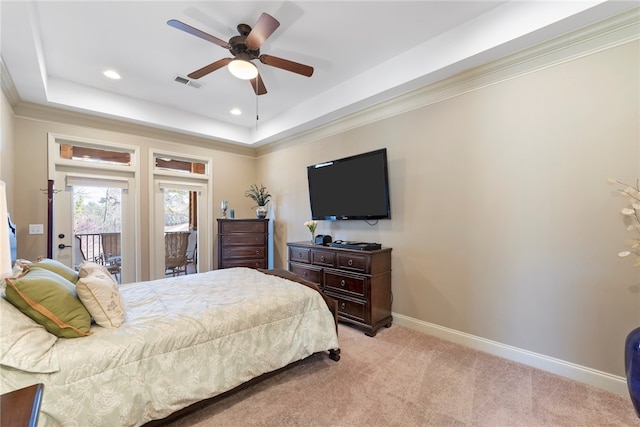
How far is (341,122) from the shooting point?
3.93 meters

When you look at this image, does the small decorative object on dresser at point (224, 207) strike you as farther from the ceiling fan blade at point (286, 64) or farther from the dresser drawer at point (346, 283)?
the ceiling fan blade at point (286, 64)

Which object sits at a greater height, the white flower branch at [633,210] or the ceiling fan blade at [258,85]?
the ceiling fan blade at [258,85]

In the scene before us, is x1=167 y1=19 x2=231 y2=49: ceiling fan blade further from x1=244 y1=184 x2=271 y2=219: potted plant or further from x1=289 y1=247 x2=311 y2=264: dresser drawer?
x1=244 y1=184 x2=271 y2=219: potted plant

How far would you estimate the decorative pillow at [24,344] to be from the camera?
125cm

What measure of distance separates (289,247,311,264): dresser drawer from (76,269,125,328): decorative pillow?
2.24 metres

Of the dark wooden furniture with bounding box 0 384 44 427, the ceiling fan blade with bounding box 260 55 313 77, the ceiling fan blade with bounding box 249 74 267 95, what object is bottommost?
the dark wooden furniture with bounding box 0 384 44 427

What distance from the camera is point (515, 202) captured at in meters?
2.46

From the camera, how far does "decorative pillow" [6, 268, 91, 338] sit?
4.68 feet

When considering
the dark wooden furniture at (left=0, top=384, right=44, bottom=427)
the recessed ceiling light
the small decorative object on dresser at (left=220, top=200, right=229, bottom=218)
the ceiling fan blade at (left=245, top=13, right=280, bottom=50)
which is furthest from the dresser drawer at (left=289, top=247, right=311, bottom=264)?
the recessed ceiling light

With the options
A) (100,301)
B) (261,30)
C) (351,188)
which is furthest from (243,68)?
(100,301)

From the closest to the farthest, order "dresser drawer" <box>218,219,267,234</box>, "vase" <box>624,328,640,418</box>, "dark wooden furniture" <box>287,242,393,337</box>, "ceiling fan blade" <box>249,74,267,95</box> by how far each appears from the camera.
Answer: "vase" <box>624,328,640,418</box>
"ceiling fan blade" <box>249,74,267,95</box>
"dark wooden furniture" <box>287,242,393,337</box>
"dresser drawer" <box>218,219,267,234</box>

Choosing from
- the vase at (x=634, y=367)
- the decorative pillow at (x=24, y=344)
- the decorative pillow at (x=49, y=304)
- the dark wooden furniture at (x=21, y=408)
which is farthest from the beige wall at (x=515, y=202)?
the dark wooden furniture at (x=21, y=408)

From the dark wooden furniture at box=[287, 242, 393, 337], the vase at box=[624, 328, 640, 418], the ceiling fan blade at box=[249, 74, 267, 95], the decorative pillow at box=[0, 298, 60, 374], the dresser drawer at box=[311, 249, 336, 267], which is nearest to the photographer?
the decorative pillow at box=[0, 298, 60, 374]

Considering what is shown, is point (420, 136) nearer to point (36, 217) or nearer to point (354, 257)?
point (354, 257)
